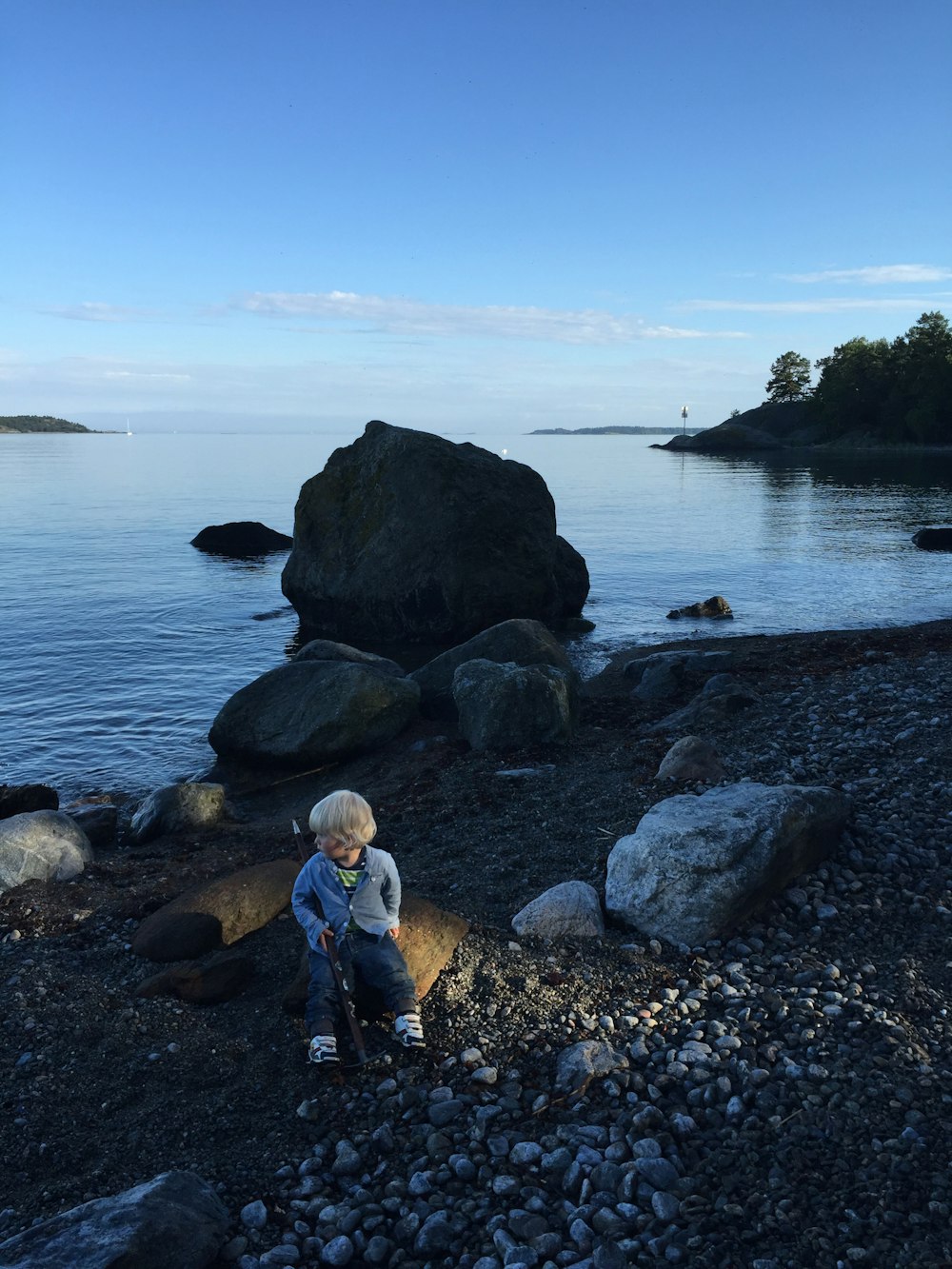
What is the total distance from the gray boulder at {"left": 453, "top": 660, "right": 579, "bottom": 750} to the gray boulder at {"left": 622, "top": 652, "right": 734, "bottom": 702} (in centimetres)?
260

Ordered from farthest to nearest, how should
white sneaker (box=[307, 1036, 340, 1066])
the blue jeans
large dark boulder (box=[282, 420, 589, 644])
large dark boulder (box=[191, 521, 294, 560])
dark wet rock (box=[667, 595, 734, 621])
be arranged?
large dark boulder (box=[191, 521, 294, 560]) < dark wet rock (box=[667, 595, 734, 621]) < large dark boulder (box=[282, 420, 589, 644]) < the blue jeans < white sneaker (box=[307, 1036, 340, 1066])

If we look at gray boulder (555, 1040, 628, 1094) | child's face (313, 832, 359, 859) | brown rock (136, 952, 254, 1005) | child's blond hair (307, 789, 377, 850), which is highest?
child's blond hair (307, 789, 377, 850)

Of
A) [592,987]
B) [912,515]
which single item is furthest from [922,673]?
[912,515]

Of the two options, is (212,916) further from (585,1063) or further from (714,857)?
(714,857)

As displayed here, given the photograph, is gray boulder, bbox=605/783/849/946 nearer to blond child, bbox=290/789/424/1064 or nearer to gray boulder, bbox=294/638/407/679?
blond child, bbox=290/789/424/1064

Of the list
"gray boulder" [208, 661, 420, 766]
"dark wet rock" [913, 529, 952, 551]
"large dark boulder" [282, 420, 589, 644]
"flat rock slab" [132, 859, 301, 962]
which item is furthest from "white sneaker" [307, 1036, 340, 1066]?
"dark wet rock" [913, 529, 952, 551]

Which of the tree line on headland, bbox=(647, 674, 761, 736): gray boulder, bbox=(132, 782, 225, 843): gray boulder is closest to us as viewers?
bbox=(132, 782, 225, 843): gray boulder

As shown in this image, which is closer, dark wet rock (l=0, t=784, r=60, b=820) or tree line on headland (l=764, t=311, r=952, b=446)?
dark wet rock (l=0, t=784, r=60, b=820)

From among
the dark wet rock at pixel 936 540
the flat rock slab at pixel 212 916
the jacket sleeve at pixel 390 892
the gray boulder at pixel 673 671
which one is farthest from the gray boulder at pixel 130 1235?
the dark wet rock at pixel 936 540

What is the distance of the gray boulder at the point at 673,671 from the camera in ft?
49.3

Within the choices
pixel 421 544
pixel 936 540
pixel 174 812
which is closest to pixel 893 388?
pixel 936 540

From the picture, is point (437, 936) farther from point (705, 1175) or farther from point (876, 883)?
point (876, 883)

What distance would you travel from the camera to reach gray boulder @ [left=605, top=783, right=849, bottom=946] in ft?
22.1

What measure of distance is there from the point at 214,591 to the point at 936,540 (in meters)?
28.1
